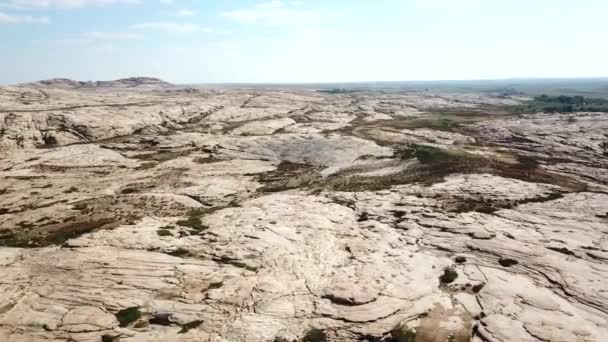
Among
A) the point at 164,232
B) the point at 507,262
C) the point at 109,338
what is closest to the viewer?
the point at 109,338

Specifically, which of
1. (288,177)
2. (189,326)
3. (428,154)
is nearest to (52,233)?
(189,326)

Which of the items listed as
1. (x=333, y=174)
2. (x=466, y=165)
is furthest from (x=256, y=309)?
(x=466, y=165)

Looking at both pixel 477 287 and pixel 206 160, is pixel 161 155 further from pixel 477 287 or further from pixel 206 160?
pixel 477 287

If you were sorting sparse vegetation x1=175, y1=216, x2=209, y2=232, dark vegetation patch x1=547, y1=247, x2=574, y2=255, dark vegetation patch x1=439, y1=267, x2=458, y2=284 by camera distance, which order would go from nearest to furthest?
dark vegetation patch x1=439, y1=267, x2=458, y2=284 → dark vegetation patch x1=547, y1=247, x2=574, y2=255 → sparse vegetation x1=175, y1=216, x2=209, y2=232

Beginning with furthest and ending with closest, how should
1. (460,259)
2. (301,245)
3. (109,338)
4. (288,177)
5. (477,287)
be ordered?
1. (288,177)
2. (301,245)
3. (460,259)
4. (477,287)
5. (109,338)

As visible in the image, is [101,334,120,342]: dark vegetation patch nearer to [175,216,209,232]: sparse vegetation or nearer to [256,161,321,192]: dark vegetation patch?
[175,216,209,232]: sparse vegetation

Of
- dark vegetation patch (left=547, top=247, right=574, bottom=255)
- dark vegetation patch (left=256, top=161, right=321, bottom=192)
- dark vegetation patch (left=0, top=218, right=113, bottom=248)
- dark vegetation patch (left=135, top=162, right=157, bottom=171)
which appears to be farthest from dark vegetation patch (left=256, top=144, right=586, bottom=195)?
dark vegetation patch (left=0, top=218, right=113, bottom=248)

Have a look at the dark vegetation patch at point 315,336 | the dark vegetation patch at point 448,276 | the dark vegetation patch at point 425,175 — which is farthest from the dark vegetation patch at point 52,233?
the dark vegetation patch at point 448,276

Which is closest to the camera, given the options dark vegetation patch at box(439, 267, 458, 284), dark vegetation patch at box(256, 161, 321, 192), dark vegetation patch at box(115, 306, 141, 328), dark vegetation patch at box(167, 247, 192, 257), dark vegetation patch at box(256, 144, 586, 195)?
dark vegetation patch at box(115, 306, 141, 328)
